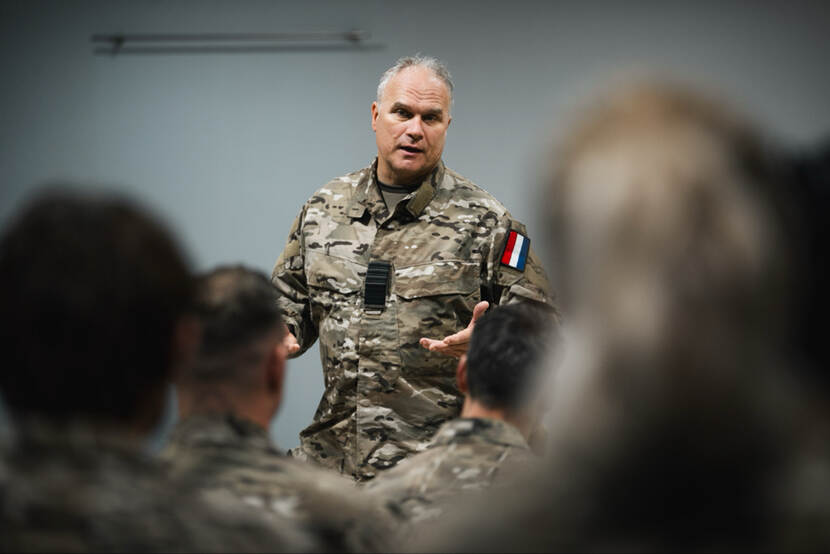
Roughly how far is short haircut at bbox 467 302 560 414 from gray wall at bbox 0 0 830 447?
1.91 metres

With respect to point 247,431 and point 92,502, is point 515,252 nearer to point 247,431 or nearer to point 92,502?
point 247,431

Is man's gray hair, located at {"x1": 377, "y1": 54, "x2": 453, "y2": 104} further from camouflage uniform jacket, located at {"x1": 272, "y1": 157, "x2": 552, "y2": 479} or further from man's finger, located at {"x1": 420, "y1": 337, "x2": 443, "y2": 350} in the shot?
man's finger, located at {"x1": 420, "y1": 337, "x2": 443, "y2": 350}

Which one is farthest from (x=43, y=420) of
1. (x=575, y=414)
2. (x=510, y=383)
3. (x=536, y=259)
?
(x=536, y=259)

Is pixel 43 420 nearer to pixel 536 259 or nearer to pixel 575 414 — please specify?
pixel 575 414

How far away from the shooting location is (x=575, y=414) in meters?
0.60

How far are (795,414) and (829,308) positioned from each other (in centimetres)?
12

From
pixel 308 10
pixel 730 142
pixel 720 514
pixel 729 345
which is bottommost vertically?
pixel 720 514

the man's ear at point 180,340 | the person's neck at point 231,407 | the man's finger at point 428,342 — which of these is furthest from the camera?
the man's finger at point 428,342

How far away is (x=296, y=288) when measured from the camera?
2346mm

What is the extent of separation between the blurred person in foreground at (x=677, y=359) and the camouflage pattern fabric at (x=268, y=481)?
1.31ft

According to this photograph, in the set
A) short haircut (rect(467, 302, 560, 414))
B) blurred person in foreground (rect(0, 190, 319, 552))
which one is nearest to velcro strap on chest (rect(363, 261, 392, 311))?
short haircut (rect(467, 302, 560, 414))

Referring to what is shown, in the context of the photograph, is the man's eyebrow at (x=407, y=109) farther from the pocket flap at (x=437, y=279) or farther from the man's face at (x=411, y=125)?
the pocket flap at (x=437, y=279)

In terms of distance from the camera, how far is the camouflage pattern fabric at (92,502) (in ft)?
2.47

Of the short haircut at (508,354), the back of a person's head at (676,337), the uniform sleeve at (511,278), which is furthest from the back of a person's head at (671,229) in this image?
the uniform sleeve at (511,278)
